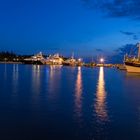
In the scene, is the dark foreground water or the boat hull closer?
the dark foreground water

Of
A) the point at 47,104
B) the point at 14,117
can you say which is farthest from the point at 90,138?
the point at 47,104

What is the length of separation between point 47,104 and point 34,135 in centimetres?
885

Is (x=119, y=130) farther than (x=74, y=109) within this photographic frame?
No

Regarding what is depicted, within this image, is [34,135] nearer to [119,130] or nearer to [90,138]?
[90,138]

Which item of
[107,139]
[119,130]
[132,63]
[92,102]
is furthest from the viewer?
[132,63]

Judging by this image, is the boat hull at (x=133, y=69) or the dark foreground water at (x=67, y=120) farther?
the boat hull at (x=133, y=69)

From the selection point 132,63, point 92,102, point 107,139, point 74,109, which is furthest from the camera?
point 132,63

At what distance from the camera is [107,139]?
14.6 m

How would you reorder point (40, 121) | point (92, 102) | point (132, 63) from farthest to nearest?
point (132, 63) → point (92, 102) → point (40, 121)

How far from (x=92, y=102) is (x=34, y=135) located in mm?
11100

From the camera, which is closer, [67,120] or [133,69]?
[67,120]

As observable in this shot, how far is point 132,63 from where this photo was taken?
84188 mm

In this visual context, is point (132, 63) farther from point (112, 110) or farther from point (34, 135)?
point (34, 135)

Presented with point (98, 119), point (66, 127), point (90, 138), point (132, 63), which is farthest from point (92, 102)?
point (132, 63)
